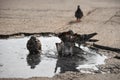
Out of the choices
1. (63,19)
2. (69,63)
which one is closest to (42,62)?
(69,63)

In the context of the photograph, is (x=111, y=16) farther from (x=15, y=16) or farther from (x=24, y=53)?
(x=24, y=53)

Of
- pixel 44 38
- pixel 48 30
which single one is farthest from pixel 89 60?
pixel 48 30

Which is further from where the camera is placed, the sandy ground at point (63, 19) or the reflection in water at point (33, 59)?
the sandy ground at point (63, 19)

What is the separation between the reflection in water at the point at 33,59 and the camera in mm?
11750

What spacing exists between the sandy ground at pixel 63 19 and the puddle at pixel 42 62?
793 millimetres

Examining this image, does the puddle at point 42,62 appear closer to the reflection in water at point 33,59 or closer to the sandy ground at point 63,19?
the reflection in water at point 33,59

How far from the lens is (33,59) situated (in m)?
12.2

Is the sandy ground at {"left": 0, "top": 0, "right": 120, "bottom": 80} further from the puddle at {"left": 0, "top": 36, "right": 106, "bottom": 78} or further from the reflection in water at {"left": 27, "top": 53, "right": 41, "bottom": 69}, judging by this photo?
the reflection in water at {"left": 27, "top": 53, "right": 41, "bottom": 69}

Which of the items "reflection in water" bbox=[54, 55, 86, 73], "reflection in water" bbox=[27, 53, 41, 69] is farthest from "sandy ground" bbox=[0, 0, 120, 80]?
"reflection in water" bbox=[27, 53, 41, 69]

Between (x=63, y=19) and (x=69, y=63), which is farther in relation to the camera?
(x=63, y=19)

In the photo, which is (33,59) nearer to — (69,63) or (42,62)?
(42,62)

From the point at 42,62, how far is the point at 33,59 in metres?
0.57

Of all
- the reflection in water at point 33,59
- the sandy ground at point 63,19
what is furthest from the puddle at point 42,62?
the sandy ground at point 63,19

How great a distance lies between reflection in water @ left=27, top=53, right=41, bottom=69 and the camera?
11.8m
